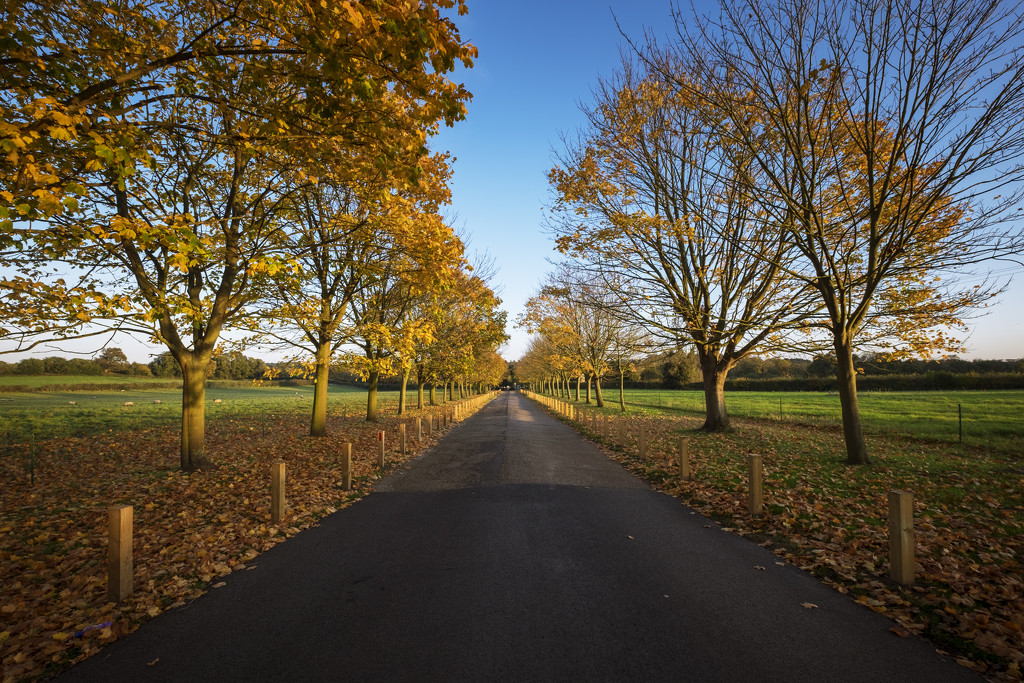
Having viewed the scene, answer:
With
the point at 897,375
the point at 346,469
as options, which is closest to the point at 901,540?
the point at 346,469

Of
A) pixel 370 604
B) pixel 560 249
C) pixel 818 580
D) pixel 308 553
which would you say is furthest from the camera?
pixel 560 249

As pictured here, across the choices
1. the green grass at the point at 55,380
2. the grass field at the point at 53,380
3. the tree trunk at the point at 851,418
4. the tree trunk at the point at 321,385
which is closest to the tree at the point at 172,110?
the tree trunk at the point at 321,385

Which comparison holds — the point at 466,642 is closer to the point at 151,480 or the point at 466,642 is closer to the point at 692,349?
the point at 151,480

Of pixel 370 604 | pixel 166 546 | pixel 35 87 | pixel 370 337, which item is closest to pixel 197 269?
pixel 370 337

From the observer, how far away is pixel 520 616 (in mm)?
3742

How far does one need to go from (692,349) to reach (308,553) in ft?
51.8

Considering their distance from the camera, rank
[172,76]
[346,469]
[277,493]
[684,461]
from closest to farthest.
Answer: [172,76]
[277,493]
[346,469]
[684,461]

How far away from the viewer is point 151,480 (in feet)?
30.2

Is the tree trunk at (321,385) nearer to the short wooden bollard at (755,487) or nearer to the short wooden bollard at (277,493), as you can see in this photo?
the short wooden bollard at (277,493)

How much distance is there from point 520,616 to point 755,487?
4.98 meters

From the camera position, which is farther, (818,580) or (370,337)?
(370,337)

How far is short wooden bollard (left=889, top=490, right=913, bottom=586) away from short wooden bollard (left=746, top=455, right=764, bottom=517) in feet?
7.52

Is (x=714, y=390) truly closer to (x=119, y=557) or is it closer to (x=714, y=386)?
(x=714, y=386)

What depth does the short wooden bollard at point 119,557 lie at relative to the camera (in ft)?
14.1
